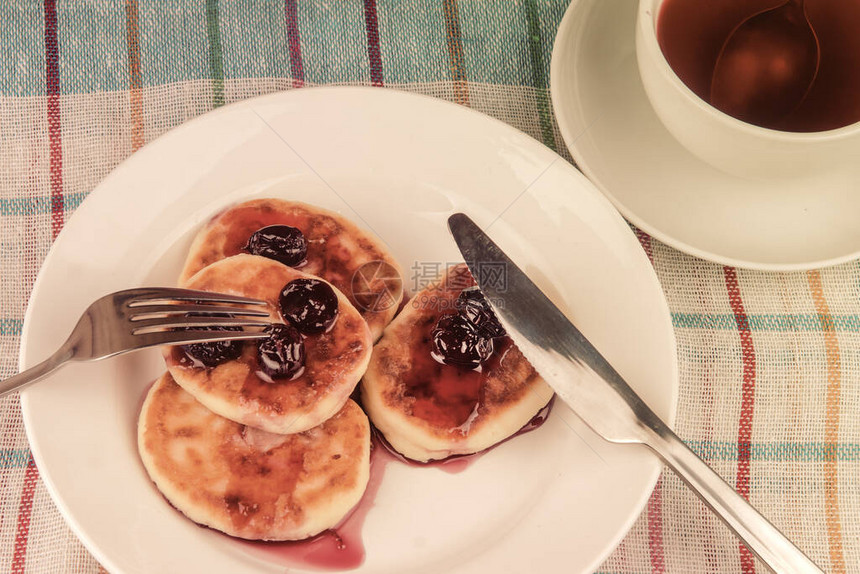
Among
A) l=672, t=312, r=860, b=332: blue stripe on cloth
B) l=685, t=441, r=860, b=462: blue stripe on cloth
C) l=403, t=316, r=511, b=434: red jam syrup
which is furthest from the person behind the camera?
l=672, t=312, r=860, b=332: blue stripe on cloth

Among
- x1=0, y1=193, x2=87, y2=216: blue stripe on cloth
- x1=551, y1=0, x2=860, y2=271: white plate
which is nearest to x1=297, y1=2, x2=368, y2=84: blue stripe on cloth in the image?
x1=551, y1=0, x2=860, y2=271: white plate

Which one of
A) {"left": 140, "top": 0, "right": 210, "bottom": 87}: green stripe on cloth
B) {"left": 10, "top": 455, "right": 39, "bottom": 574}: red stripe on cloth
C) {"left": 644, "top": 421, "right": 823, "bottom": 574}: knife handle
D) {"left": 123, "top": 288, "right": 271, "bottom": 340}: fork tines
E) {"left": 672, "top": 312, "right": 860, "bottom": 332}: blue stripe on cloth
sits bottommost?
{"left": 10, "top": 455, "right": 39, "bottom": 574}: red stripe on cloth

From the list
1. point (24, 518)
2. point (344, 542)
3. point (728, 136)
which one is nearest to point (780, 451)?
point (728, 136)

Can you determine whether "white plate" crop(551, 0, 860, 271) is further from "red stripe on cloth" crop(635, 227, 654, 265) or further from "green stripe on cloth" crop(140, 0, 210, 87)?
"green stripe on cloth" crop(140, 0, 210, 87)

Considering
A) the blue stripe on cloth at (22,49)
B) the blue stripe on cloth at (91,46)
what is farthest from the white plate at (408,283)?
the blue stripe on cloth at (22,49)

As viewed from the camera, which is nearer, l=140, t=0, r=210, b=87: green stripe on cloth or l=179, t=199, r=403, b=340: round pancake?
l=179, t=199, r=403, b=340: round pancake

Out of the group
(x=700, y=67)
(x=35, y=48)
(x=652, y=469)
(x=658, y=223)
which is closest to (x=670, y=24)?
(x=700, y=67)
